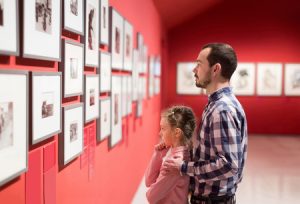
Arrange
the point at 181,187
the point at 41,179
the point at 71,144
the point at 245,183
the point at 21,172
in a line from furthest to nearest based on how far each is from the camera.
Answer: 1. the point at 245,183
2. the point at 71,144
3. the point at 181,187
4. the point at 41,179
5. the point at 21,172

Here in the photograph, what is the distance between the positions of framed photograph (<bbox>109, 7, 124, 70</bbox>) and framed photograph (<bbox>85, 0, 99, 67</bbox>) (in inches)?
20.8

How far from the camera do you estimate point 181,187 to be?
2.06 meters

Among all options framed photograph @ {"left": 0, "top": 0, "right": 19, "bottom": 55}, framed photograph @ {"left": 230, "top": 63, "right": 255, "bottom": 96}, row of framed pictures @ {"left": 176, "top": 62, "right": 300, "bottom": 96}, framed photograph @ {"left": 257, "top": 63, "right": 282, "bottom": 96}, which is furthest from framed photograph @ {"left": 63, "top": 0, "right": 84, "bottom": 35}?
framed photograph @ {"left": 257, "top": 63, "right": 282, "bottom": 96}

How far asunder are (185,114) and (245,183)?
178 inches

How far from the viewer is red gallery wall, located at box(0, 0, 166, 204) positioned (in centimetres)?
168

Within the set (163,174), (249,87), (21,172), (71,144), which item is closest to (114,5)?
(71,144)

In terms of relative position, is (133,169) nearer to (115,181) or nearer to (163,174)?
(115,181)

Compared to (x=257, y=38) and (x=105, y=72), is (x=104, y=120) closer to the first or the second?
(x=105, y=72)

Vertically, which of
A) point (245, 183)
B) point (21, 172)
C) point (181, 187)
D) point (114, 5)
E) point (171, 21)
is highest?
point (171, 21)

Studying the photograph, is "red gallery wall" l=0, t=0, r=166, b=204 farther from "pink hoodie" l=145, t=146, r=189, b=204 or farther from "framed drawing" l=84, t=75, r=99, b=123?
"pink hoodie" l=145, t=146, r=189, b=204

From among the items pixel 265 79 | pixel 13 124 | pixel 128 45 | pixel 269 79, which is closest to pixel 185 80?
pixel 265 79

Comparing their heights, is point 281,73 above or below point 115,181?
above

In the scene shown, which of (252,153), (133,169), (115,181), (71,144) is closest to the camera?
(71,144)

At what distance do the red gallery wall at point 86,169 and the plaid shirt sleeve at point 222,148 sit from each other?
2.55 feet
